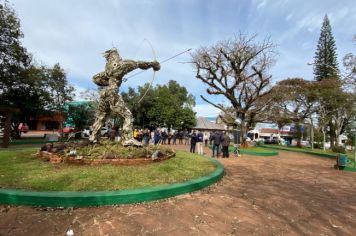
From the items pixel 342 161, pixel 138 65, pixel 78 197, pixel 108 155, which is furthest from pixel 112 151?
pixel 342 161

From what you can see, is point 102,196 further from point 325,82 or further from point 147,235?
point 325,82

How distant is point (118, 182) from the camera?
600 cm

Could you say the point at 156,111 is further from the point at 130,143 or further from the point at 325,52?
the point at 130,143

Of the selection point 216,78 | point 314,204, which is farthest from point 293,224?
point 216,78

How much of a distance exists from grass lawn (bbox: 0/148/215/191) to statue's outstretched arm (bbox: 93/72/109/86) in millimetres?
3424

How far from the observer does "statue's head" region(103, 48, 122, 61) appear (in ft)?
31.4

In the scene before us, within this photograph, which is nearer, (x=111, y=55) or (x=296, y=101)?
(x=111, y=55)

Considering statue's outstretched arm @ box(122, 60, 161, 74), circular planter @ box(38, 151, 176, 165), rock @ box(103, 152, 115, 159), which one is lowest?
circular planter @ box(38, 151, 176, 165)

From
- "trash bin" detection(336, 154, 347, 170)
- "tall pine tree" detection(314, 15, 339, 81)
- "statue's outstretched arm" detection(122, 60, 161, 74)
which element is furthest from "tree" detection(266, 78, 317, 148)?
"statue's outstretched arm" detection(122, 60, 161, 74)

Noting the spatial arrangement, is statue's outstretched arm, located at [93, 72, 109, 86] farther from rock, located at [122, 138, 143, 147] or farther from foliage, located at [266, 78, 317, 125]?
foliage, located at [266, 78, 317, 125]

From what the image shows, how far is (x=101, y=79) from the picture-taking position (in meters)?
9.80

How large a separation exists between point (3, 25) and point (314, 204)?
66.7ft

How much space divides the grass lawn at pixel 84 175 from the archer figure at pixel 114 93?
2.03m

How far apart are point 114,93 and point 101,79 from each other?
0.91 meters
